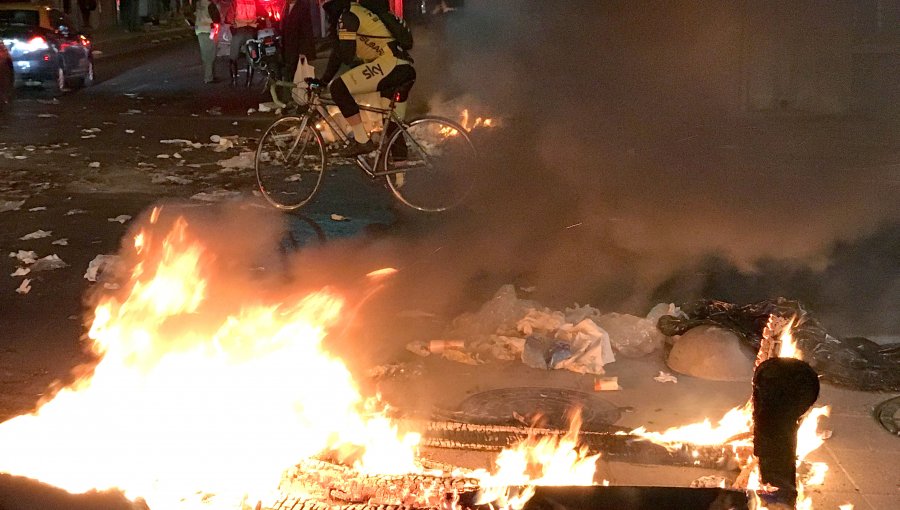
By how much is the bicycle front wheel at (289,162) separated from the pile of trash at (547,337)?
12.5 feet

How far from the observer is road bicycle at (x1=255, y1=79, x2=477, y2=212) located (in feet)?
31.4

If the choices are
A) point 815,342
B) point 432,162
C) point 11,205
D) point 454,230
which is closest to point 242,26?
point 11,205

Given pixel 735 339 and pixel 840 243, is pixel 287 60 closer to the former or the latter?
pixel 840 243

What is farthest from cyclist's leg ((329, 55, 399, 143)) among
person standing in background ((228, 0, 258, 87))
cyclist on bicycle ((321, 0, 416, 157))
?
person standing in background ((228, 0, 258, 87))

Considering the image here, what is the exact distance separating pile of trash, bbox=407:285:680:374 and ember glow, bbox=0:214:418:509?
94cm

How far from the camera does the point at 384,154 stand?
9703 millimetres

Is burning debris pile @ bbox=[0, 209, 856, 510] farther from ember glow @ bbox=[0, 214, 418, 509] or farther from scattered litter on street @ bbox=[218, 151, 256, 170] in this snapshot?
scattered litter on street @ bbox=[218, 151, 256, 170]

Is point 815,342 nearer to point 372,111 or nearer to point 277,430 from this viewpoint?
point 277,430

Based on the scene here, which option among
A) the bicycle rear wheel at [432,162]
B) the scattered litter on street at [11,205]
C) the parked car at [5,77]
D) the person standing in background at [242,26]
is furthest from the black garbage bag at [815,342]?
the person standing in background at [242,26]

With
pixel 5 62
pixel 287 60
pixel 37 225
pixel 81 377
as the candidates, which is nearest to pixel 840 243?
pixel 81 377

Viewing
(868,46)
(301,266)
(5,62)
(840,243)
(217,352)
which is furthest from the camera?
(5,62)

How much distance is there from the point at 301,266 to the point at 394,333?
186cm

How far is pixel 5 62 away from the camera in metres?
17.3

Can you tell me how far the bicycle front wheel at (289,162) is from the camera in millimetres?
9672
